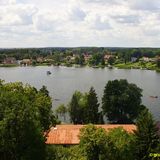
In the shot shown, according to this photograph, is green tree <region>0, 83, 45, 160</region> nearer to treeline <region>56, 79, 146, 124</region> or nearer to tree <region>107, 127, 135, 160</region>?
tree <region>107, 127, 135, 160</region>

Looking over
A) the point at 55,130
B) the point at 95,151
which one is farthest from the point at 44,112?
the point at 55,130

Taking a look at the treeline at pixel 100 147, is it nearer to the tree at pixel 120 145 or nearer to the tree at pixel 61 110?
the tree at pixel 120 145

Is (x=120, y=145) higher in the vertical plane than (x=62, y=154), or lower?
higher

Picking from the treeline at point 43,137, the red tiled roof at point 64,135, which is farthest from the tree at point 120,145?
the red tiled roof at point 64,135

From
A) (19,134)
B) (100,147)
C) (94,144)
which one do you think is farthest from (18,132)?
(100,147)

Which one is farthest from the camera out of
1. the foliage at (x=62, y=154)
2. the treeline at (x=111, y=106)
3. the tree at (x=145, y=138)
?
the treeline at (x=111, y=106)

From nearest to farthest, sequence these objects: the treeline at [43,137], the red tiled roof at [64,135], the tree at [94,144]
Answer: the treeline at [43,137]
the tree at [94,144]
the red tiled roof at [64,135]

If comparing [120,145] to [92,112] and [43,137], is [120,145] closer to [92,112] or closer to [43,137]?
[43,137]
